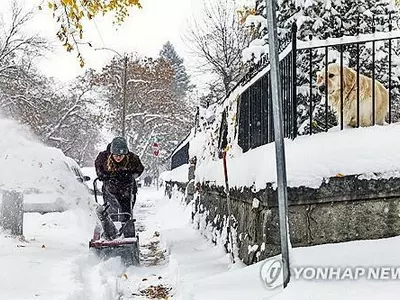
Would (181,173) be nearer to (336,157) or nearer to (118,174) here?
(118,174)

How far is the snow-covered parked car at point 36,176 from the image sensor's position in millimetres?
8984

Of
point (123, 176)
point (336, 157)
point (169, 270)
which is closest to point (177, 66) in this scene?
point (123, 176)

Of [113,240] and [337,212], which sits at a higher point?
[337,212]

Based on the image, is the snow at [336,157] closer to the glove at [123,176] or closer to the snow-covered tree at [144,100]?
the glove at [123,176]

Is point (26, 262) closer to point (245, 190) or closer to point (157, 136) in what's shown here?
point (245, 190)

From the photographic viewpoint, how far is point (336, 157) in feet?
14.6

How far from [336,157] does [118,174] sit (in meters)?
4.57

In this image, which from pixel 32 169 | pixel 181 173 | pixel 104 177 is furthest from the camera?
pixel 181 173

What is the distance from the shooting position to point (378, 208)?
435 centimetres

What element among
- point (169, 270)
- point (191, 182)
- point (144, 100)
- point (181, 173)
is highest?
point (144, 100)

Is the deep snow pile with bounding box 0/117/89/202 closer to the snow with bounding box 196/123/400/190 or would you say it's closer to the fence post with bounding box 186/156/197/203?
the fence post with bounding box 186/156/197/203

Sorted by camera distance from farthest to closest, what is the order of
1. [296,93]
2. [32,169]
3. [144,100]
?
[144,100] → [32,169] → [296,93]

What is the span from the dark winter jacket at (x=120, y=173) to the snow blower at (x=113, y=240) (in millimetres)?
526

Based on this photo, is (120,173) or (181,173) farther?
(181,173)
